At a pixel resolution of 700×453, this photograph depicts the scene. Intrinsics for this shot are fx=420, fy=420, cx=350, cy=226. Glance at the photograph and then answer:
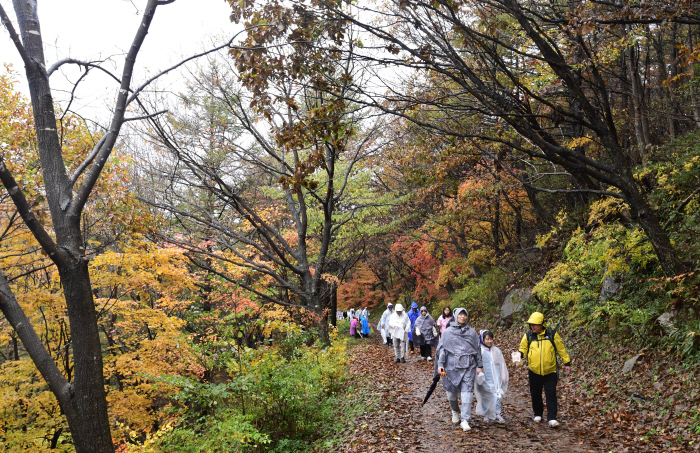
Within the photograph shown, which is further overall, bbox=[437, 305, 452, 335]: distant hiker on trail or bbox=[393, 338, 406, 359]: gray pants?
bbox=[393, 338, 406, 359]: gray pants

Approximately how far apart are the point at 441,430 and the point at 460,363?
107 centimetres

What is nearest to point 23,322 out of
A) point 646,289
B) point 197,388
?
point 197,388

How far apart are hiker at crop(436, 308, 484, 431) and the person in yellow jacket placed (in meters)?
0.77

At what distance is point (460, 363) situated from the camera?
257 inches

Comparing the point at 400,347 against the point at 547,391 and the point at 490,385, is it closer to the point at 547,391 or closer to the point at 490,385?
the point at 490,385

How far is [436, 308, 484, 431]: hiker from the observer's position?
21.0 feet

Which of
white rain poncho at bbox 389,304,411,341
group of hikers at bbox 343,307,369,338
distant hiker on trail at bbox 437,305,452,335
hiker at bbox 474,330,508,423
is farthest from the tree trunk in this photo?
group of hikers at bbox 343,307,369,338

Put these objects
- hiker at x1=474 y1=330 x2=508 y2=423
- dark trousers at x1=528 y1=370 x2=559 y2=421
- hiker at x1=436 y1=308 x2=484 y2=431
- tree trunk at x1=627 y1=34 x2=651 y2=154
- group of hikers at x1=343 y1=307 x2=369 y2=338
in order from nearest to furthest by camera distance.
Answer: dark trousers at x1=528 y1=370 x2=559 y2=421 < hiker at x1=436 y1=308 x2=484 y2=431 < hiker at x1=474 y1=330 x2=508 y2=423 < tree trunk at x1=627 y1=34 x2=651 y2=154 < group of hikers at x1=343 y1=307 x2=369 y2=338

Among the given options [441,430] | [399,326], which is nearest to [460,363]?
[441,430]

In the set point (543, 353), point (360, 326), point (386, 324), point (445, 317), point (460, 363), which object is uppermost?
point (445, 317)

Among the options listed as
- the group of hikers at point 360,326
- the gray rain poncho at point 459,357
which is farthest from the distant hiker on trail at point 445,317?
the group of hikers at point 360,326

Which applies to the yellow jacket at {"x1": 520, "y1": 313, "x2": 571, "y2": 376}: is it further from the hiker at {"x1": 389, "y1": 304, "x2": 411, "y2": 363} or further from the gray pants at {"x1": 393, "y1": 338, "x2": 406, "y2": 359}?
the gray pants at {"x1": 393, "y1": 338, "x2": 406, "y2": 359}

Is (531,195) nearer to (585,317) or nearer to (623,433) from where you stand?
(585,317)

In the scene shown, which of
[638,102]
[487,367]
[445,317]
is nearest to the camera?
[487,367]
